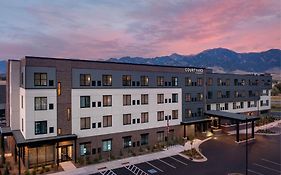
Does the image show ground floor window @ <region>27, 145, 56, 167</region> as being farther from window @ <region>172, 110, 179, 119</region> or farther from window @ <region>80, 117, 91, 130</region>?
window @ <region>172, 110, 179, 119</region>

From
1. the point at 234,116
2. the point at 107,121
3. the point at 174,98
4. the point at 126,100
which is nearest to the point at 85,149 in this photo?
the point at 107,121

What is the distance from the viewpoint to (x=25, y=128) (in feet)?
106

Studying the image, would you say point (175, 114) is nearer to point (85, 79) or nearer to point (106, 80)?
point (106, 80)

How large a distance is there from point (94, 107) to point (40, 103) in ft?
27.3

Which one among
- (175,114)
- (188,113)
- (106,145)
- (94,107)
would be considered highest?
(94,107)

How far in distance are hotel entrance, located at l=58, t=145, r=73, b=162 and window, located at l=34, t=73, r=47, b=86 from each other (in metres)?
9.93

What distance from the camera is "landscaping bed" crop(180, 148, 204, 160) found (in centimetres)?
3759

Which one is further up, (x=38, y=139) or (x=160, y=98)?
(x=160, y=98)

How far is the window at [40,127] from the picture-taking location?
33.1 meters

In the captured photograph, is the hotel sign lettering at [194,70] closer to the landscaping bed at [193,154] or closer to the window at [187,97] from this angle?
the window at [187,97]

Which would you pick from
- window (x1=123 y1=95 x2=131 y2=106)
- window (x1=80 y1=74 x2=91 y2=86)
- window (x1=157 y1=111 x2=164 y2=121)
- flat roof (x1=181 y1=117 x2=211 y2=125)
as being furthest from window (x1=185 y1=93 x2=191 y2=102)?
window (x1=80 y1=74 x2=91 y2=86)

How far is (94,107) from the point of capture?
38.4m

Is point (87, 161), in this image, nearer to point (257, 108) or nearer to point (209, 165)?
point (209, 165)

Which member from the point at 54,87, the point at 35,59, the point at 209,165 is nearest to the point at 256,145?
the point at 209,165
